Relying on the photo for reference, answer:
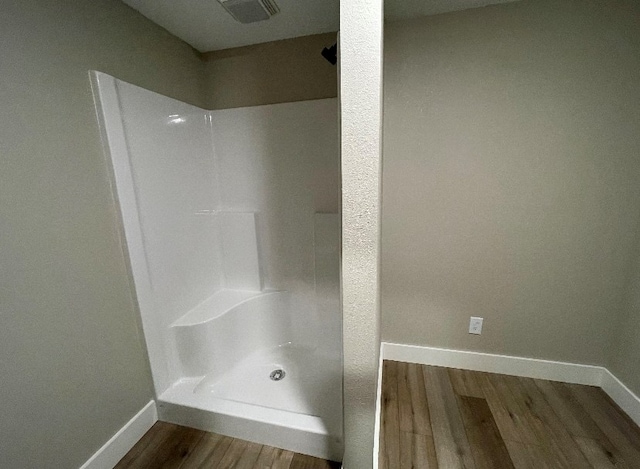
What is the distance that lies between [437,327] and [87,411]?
1.98 metres

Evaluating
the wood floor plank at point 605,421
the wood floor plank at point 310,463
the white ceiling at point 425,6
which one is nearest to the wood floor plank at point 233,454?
the wood floor plank at point 310,463

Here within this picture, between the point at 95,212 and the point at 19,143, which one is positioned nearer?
the point at 19,143

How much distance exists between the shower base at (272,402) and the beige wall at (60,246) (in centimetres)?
31

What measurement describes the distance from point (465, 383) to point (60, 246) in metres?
2.31

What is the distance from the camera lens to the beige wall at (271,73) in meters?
1.65

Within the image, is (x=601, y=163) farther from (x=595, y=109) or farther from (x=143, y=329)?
(x=143, y=329)

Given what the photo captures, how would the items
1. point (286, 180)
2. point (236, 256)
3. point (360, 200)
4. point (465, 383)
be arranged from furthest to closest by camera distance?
point (236, 256), point (286, 180), point (465, 383), point (360, 200)

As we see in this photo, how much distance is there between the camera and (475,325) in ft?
5.42

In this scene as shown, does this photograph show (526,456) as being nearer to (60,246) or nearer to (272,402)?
(272,402)

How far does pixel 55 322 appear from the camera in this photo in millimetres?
986

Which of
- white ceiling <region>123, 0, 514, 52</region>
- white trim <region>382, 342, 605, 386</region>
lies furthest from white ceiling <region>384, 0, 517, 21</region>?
white trim <region>382, 342, 605, 386</region>

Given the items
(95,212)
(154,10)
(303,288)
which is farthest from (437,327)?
(154,10)

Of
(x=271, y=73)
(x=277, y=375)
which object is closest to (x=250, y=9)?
(x=271, y=73)

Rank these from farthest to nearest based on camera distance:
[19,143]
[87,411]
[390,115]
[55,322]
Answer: [390,115] < [87,411] < [55,322] < [19,143]
